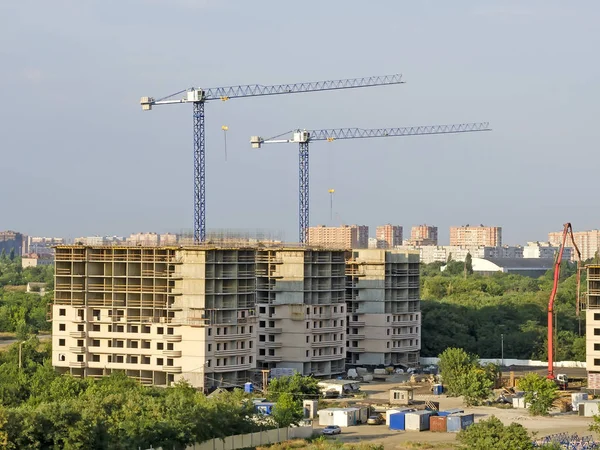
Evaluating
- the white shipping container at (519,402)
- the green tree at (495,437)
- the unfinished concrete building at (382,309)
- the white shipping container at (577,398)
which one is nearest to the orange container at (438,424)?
the white shipping container at (519,402)

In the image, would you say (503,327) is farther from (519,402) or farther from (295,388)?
(295,388)

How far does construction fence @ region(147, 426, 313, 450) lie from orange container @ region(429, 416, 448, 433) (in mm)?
7552

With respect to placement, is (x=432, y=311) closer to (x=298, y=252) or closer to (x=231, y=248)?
(x=298, y=252)

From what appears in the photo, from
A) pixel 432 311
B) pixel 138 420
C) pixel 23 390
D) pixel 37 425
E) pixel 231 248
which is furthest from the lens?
pixel 432 311

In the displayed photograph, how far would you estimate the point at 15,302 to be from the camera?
14612 centimetres

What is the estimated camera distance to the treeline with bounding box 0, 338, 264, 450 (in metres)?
51.6

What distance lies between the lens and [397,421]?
2862 inches

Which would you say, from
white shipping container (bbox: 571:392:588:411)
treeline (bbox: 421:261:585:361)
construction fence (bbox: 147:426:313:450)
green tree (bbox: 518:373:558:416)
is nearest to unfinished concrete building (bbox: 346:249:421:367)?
treeline (bbox: 421:261:585:361)

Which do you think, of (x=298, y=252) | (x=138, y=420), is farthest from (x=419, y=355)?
(x=138, y=420)

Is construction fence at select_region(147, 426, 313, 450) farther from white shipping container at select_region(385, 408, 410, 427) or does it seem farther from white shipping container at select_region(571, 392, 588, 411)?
white shipping container at select_region(571, 392, 588, 411)

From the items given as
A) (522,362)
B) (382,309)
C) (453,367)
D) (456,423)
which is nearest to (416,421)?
(456,423)

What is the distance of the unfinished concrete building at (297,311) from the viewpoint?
96.6 m

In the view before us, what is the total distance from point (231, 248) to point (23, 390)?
61.6 feet

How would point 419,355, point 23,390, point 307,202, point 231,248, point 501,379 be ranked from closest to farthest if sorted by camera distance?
point 23,390 < point 231,248 < point 501,379 < point 419,355 < point 307,202
